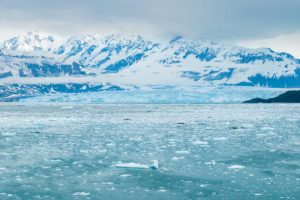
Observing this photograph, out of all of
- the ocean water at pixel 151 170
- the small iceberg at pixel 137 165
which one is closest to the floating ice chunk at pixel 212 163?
the ocean water at pixel 151 170

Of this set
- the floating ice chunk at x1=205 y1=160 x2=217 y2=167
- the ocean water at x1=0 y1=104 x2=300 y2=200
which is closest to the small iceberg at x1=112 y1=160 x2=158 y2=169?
the ocean water at x1=0 y1=104 x2=300 y2=200

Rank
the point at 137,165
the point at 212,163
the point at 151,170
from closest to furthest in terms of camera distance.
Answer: the point at 151,170, the point at 137,165, the point at 212,163

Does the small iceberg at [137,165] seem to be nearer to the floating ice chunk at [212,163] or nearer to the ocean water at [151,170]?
the ocean water at [151,170]

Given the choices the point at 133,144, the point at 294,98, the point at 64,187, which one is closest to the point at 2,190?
the point at 64,187

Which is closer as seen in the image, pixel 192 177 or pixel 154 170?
pixel 192 177

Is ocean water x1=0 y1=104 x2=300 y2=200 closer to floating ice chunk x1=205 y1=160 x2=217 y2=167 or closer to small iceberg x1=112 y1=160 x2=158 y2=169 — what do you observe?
floating ice chunk x1=205 y1=160 x2=217 y2=167

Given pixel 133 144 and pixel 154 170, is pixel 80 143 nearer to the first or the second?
pixel 133 144

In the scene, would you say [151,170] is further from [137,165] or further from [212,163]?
[212,163]

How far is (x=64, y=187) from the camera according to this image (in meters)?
22.5

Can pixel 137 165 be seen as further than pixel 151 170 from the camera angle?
Yes

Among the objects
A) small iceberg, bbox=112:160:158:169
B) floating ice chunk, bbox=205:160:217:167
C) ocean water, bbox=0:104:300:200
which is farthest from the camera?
floating ice chunk, bbox=205:160:217:167

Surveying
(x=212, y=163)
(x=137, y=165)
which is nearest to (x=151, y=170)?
(x=137, y=165)

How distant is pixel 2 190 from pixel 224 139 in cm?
2435

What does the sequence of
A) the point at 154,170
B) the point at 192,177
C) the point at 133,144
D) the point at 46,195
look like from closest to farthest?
1. the point at 46,195
2. the point at 192,177
3. the point at 154,170
4. the point at 133,144
